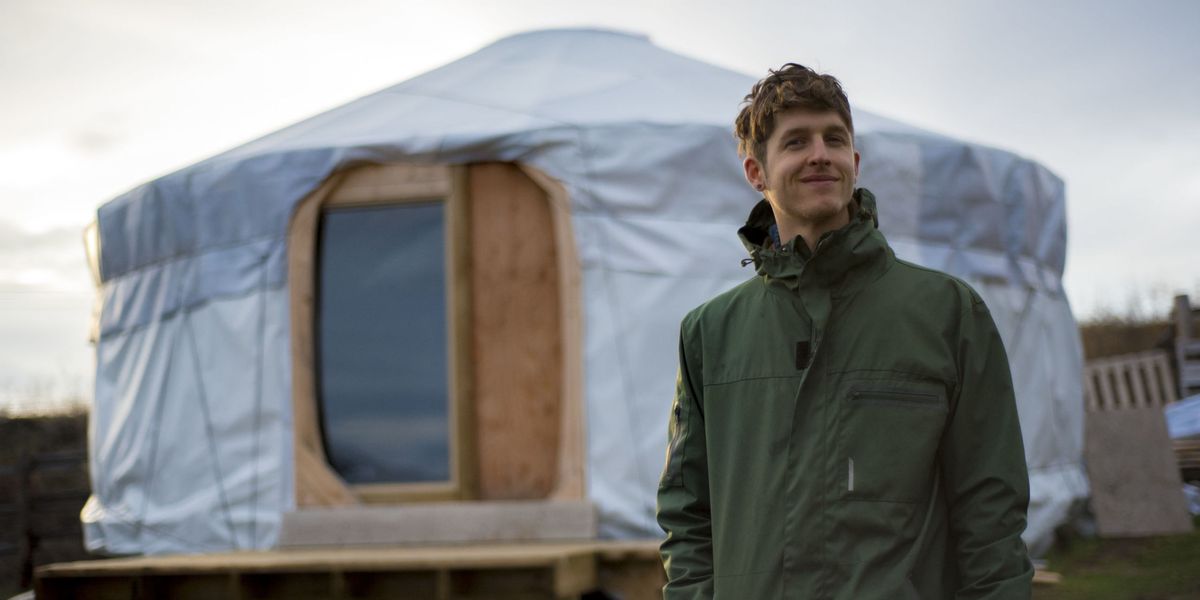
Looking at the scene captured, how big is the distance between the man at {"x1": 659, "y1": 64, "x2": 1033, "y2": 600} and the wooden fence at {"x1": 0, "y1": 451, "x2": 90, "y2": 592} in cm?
721

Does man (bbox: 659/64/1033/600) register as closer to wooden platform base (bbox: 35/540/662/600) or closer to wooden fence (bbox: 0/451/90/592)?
wooden platform base (bbox: 35/540/662/600)

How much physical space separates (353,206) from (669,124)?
1405 millimetres

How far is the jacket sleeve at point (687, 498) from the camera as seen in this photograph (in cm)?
164

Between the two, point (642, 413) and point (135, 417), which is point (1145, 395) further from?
point (135, 417)

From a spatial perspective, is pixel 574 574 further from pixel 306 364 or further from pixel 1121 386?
pixel 1121 386

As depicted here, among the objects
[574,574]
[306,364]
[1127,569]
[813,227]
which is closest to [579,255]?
[306,364]

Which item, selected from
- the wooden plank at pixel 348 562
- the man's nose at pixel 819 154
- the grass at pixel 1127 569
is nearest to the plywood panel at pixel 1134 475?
the grass at pixel 1127 569

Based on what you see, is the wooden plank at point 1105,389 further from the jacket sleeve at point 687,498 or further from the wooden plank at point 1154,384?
the jacket sleeve at point 687,498

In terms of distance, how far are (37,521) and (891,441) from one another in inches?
301

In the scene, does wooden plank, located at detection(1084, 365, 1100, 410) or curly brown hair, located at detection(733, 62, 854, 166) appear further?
wooden plank, located at detection(1084, 365, 1100, 410)

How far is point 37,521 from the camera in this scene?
7.92 metres

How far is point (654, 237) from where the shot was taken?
5227mm

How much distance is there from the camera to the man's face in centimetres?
156

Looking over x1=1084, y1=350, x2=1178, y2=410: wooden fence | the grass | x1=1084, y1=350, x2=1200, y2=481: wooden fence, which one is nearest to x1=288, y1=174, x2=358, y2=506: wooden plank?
the grass
